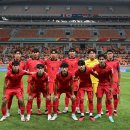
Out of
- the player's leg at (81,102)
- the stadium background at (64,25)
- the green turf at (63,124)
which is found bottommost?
the green turf at (63,124)

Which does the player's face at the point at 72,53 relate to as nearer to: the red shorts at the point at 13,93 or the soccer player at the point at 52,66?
the soccer player at the point at 52,66

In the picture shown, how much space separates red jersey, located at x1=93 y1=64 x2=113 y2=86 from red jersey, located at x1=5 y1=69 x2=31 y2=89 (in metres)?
2.25

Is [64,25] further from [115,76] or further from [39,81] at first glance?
[39,81]

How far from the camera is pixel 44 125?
970 cm

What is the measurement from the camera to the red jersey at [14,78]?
10193mm

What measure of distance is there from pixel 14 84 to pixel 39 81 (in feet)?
2.69

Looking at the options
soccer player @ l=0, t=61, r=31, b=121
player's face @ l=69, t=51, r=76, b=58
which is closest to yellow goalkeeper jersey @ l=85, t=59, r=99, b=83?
player's face @ l=69, t=51, r=76, b=58

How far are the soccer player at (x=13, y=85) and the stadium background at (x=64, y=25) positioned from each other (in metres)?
43.8

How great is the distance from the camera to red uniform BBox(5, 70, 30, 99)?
1021 centimetres

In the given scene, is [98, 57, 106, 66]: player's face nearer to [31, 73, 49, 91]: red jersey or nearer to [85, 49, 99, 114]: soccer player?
[85, 49, 99, 114]: soccer player

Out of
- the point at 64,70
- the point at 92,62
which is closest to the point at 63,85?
the point at 64,70

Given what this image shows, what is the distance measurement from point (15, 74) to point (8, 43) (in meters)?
49.3

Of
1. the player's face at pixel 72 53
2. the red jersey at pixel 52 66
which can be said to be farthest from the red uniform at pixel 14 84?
the player's face at pixel 72 53

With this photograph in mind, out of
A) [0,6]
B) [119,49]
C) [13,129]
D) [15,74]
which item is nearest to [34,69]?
[15,74]
